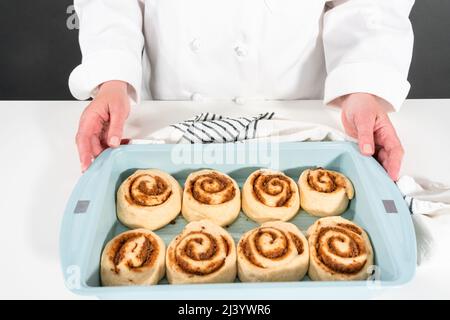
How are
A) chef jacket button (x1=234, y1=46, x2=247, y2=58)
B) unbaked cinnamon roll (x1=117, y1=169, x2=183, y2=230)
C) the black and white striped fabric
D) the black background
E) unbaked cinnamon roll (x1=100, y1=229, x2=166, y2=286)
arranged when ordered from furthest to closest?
1. the black background
2. chef jacket button (x1=234, y1=46, x2=247, y2=58)
3. the black and white striped fabric
4. unbaked cinnamon roll (x1=117, y1=169, x2=183, y2=230)
5. unbaked cinnamon roll (x1=100, y1=229, x2=166, y2=286)

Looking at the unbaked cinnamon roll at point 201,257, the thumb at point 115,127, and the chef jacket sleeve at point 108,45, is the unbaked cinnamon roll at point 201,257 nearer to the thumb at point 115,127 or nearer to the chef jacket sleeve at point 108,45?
the thumb at point 115,127

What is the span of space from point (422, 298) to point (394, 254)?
93 millimetres

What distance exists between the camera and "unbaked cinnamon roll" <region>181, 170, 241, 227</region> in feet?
3.34

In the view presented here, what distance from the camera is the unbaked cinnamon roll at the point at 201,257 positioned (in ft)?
2.97

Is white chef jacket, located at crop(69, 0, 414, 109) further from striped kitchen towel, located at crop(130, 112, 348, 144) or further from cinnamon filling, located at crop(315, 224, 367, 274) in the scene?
cinnamon filling, located at crop(315, 224, 367, 274)

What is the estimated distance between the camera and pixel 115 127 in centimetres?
109

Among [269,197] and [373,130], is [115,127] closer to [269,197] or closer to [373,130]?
[269,197]

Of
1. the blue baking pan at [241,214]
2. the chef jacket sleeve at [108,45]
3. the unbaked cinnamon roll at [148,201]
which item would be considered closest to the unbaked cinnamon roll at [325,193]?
the blue baking pan at [241,214]

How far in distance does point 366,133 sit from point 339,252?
27 cm

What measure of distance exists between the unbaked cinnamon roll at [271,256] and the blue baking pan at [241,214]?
9cm

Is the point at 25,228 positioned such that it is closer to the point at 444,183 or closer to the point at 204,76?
the point at 204,76

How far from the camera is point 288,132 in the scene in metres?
1.14

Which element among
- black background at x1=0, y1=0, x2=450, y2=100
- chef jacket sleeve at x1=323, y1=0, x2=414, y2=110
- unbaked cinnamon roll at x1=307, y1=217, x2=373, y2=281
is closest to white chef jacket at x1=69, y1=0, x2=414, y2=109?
chef jacket sleeve at x1=323, y1=0, x2=414, y2=110
